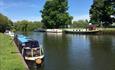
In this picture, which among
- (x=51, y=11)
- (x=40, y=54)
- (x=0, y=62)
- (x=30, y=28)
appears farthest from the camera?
(x=30, y=28)

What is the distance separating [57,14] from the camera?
133m

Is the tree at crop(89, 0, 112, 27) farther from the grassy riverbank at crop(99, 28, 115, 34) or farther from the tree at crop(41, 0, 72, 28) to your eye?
the tree at crop(41, 0, 72, 28)

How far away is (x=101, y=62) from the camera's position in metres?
33.9

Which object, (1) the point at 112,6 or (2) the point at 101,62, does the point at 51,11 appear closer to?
(1) the point at 112,6

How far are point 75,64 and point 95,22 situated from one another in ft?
302

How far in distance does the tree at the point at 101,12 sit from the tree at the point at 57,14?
14923 millimetres

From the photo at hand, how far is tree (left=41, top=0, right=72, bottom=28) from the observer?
132750 millimetres

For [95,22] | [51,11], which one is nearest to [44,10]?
[51,11]

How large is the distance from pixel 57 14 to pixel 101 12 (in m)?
24.2

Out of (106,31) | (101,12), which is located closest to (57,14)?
(101,12)

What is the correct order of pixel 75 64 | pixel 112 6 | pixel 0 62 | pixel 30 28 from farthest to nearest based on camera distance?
pixel 30 28 < pixel 112 6 < pixel 75 64 < pixel 0 62

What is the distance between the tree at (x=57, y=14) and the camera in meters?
133

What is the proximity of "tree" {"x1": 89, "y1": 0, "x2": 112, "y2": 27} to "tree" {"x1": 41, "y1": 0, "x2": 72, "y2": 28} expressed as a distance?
14.9 m

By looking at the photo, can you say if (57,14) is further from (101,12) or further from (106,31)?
(106,31)
